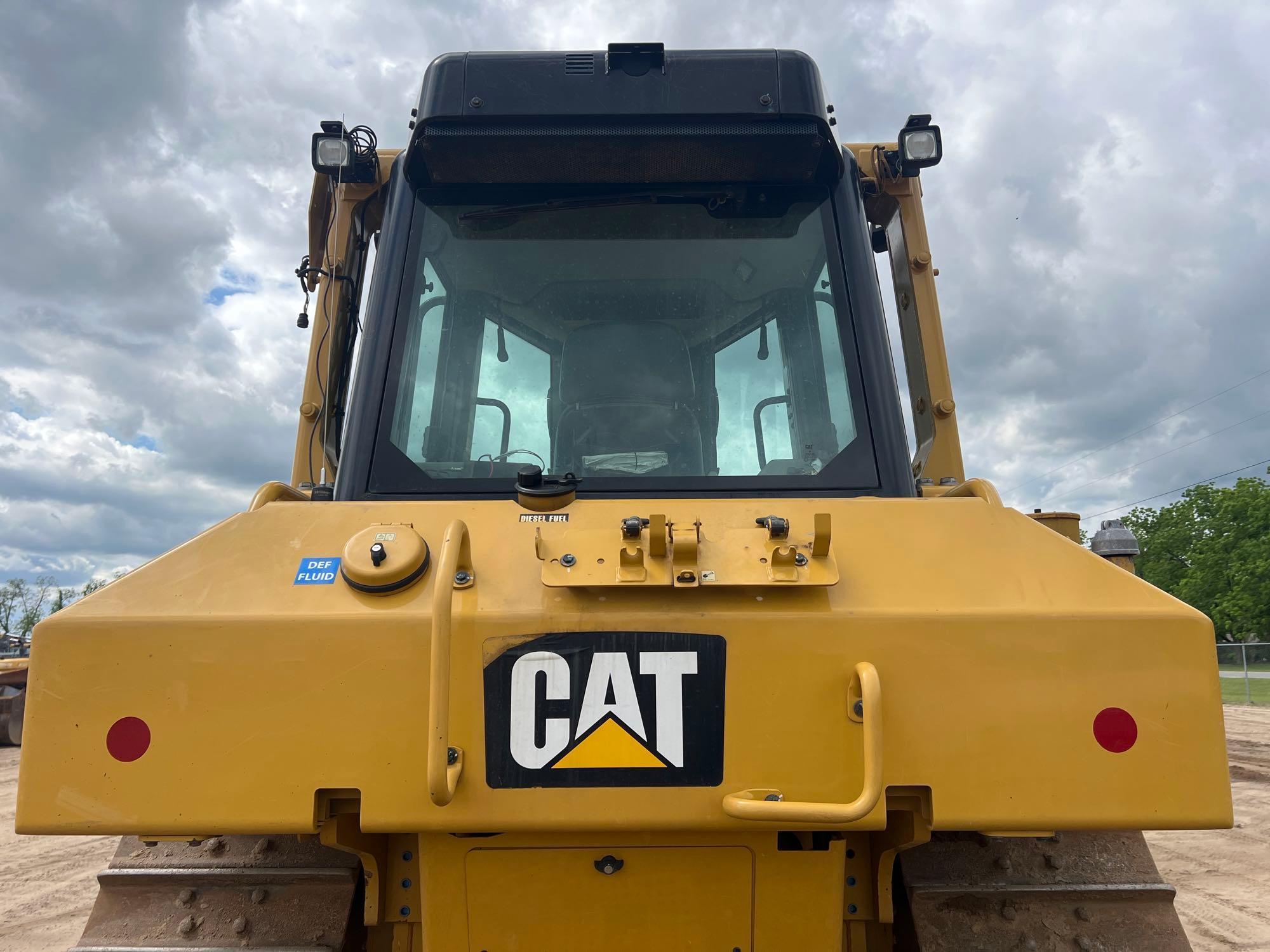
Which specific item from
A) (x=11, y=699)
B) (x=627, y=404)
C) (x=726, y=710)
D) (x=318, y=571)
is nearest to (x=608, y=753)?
(x=726, y=710)

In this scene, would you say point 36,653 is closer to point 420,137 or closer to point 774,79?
point 420,137

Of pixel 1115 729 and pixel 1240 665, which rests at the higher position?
pixel 1240 665

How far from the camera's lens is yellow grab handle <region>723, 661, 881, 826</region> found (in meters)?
1.64

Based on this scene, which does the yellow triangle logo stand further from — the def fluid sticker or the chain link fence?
the chain link fence

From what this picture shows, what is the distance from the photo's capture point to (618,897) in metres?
1.99

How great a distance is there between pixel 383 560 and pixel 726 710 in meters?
0.80

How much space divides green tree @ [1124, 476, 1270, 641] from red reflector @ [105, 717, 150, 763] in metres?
49.2

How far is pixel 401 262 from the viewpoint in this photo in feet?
8.93

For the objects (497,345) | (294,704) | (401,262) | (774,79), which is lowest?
(294,704)

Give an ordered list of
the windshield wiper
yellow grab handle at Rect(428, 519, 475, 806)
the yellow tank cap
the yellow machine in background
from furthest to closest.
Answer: the yellow machine in background → the windshield wiper → the yellow tank cap → yellow grab handle at Rect(428, 519, 475, 806)

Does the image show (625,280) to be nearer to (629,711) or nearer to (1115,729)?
(629,711)

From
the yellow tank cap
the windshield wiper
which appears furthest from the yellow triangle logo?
the windshield wiper

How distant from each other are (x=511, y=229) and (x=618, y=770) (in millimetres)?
1746

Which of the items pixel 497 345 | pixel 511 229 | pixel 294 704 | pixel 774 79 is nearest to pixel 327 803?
pixel 294 704
